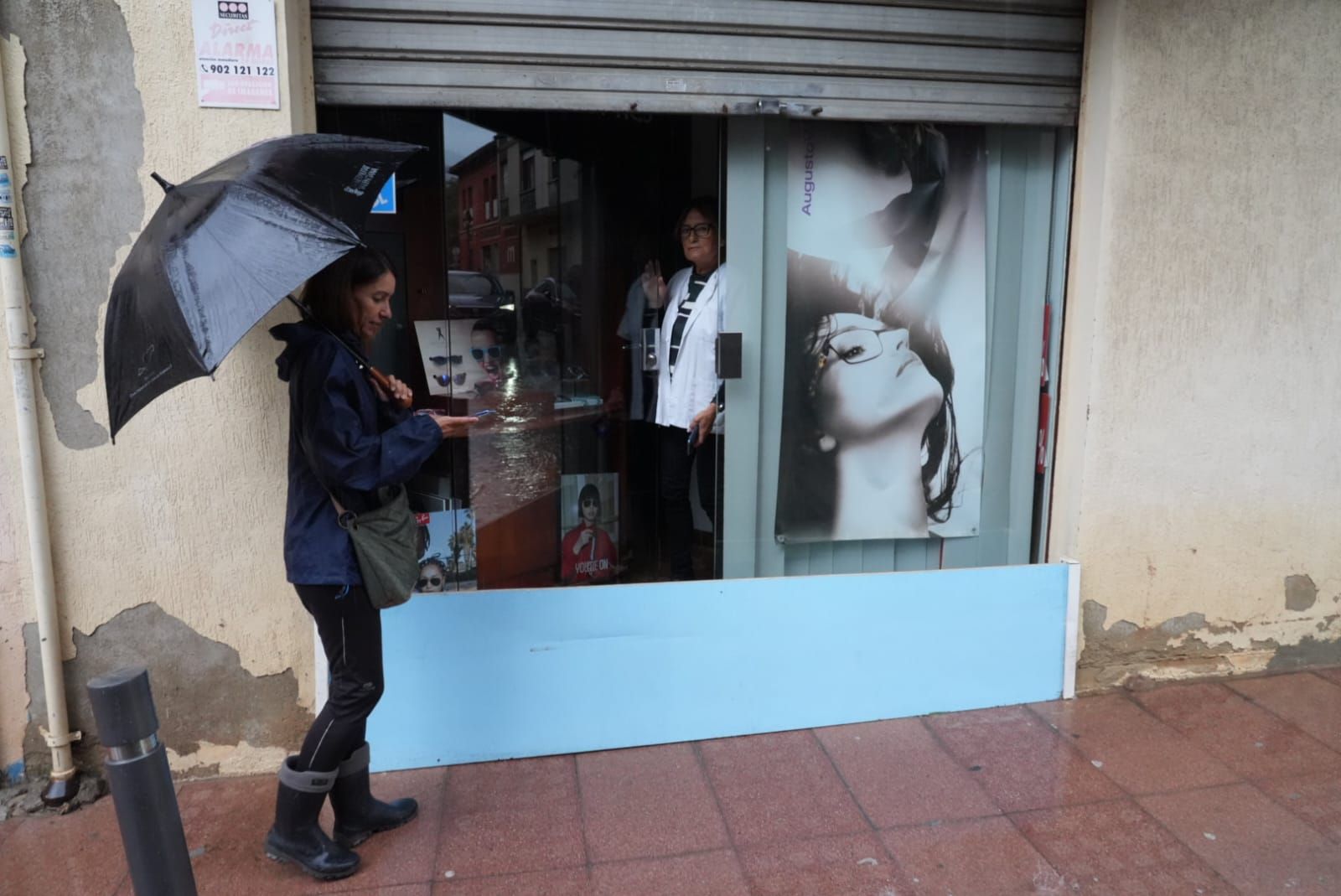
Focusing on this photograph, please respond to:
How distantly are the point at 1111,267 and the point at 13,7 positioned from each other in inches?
151

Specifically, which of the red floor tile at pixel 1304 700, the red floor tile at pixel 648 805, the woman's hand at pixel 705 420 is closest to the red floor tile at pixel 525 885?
the red floor tile at pixel 648 805

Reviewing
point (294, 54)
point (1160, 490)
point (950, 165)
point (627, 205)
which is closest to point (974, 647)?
point (1160, 490)

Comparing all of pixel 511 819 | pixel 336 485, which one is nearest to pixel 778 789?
pixel 511 819

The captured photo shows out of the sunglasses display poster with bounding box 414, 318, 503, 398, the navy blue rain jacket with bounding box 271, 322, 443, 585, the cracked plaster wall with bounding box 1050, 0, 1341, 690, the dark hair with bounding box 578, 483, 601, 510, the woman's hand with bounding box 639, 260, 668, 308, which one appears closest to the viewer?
the navy blue rain jacket with bounding box 271, 322, 443, 585

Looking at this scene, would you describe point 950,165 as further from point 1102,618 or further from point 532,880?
point 532,880

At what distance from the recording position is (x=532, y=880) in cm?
282

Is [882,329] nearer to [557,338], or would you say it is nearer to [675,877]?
[557,338]

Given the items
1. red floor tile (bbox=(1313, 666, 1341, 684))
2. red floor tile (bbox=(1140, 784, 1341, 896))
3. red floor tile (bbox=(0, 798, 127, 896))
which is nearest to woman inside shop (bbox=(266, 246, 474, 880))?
red floor tile (bbox=(0, 798, 127, 896))

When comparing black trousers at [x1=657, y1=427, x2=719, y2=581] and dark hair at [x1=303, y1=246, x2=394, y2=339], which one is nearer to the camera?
dark hair at [x1=303, y1=246, x2=394, y2=339]

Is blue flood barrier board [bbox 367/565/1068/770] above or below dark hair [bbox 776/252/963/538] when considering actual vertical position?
below

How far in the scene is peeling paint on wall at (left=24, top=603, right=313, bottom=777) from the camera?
3193 mm

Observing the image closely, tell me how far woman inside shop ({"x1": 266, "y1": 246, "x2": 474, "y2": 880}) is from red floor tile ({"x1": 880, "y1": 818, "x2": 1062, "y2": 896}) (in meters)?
1.67

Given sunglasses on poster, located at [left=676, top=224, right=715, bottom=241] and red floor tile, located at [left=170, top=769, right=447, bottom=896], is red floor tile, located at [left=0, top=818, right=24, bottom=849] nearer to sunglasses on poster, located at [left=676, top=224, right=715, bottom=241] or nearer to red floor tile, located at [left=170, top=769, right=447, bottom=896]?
red floor tile, located at [left=170, top=769, right=447, bottom=896]

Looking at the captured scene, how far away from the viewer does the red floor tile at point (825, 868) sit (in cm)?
278
